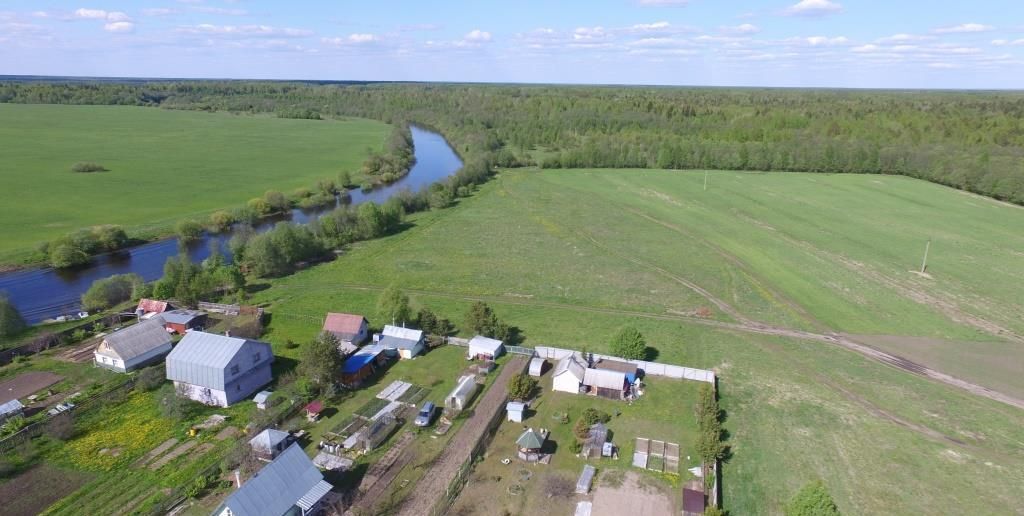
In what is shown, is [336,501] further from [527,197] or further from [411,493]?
[527,197]

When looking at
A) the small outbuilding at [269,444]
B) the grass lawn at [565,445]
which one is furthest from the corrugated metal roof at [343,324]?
the grass lawn at [565,445]

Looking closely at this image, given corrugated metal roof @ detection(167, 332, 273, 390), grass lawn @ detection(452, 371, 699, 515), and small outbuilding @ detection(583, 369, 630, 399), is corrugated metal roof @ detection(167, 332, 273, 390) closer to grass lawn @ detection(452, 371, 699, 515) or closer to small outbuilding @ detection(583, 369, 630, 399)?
grass lawn @ detection(452, 371, 699, 515)

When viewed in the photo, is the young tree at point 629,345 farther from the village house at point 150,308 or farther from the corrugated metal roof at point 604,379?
the village house at point 150,308

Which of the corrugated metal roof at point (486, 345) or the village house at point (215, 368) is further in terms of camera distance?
the corrugated metal roof at point (486, 345)

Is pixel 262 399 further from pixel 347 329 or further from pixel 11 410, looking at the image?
pixel 11 410

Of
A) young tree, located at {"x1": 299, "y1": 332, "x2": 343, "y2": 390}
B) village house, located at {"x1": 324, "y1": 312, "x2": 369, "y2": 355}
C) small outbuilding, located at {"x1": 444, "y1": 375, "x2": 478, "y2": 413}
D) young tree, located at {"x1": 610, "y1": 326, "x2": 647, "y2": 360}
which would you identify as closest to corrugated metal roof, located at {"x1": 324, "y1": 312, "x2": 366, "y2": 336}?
village house, located at {"x1": 324, "y1": 312, "x2": 369, "y2": 355}
